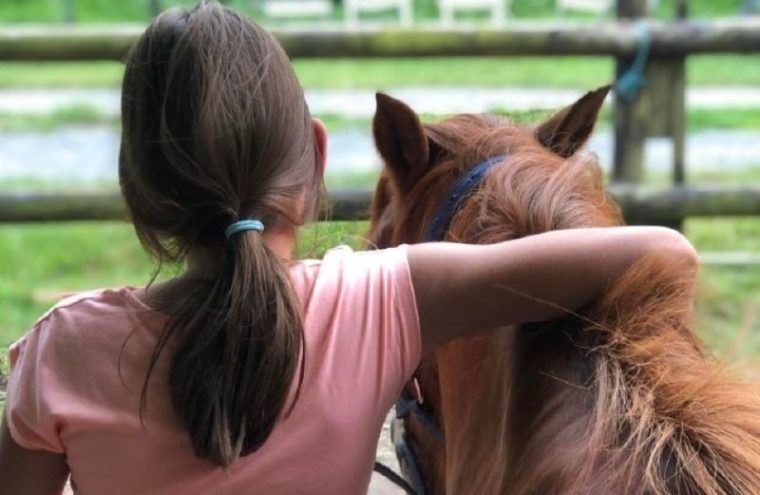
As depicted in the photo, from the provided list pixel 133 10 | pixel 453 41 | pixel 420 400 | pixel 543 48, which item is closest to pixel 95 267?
pixel 453 41

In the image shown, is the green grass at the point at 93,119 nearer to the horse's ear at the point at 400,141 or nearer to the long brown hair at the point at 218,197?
the horse's ear at the point at 400,141

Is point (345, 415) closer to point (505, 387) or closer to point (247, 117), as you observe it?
point (505, 387)

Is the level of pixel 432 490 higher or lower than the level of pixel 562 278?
lower

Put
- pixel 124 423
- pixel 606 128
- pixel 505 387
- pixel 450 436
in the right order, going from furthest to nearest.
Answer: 1. pixel 606 128
2. pixel 450 436
3. pixel 505 387
4. pixel 124 423

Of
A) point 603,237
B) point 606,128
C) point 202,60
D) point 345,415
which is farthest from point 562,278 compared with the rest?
point 606,128

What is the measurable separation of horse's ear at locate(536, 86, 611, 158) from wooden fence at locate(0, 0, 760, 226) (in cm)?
200

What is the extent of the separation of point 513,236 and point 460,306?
162 millimetres

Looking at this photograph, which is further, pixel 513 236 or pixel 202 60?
pixel 513 236

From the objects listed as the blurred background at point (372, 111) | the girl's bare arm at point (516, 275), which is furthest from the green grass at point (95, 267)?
the girl's bare arm at point (516, 275)

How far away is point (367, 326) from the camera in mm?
1138

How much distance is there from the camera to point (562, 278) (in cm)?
114

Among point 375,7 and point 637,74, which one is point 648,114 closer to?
point 637,74

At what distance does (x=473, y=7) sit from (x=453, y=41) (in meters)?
7.57

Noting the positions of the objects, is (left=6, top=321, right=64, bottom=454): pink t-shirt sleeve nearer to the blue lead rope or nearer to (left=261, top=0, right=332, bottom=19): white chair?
the blue lead rope
